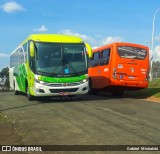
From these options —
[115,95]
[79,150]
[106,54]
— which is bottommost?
[115,95]

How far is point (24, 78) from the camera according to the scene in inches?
787

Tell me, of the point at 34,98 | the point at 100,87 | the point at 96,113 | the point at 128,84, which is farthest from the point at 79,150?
the point at 100,87

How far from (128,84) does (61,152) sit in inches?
547

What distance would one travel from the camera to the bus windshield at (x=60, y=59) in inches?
669

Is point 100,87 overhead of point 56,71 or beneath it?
beneath

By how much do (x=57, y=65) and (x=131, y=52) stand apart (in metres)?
5.47

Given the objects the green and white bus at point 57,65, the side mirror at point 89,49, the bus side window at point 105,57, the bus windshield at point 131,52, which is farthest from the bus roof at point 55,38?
the bus side window at point 105,57

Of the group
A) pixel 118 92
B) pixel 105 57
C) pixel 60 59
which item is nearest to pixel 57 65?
pixel 60 59

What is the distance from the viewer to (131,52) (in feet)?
68.2

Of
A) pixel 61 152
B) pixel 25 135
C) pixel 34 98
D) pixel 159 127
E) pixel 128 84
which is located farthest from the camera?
pixel 128 84

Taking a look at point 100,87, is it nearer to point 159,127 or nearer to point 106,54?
point 106,54

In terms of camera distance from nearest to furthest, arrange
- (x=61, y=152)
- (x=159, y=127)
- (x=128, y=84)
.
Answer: (x=61, y=152), (x=159, y=127), (x=128, y=84)

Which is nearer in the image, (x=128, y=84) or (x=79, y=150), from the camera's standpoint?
(x=79, y=150)

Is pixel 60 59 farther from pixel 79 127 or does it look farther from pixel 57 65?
pixel 79 127
